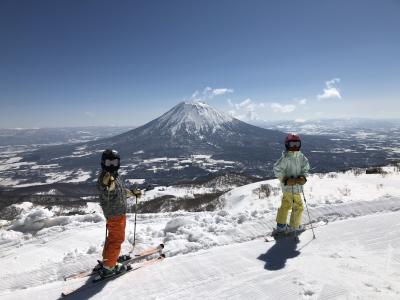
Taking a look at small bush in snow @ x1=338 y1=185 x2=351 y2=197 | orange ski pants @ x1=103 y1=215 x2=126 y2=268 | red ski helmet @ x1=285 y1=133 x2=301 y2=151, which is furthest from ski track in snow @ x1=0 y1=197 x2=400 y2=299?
small bush in snow @ x1=338 y1=185 x2=351 y2=197

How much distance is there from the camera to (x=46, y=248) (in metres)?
7.75

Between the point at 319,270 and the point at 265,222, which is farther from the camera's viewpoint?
the point at 265,222

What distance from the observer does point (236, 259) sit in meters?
5.80

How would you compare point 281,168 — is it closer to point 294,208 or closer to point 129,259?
point 294,208

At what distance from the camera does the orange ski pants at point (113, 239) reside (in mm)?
5375

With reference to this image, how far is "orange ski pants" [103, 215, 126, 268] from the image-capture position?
5.38 metres

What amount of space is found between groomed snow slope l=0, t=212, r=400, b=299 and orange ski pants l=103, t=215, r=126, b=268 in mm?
381

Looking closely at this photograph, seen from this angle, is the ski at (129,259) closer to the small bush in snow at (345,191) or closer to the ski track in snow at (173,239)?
the ski track in snow at (173,239)

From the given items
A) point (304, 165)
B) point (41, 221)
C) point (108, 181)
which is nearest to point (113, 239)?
point (108, 181)

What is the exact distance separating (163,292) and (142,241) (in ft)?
8.89

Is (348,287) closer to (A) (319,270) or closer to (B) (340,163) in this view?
(A) (319,270)

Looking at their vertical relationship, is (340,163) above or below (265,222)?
below

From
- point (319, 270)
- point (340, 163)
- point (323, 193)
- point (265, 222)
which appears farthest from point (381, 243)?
point (340, 163)

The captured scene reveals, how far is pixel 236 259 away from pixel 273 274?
0.85 m
